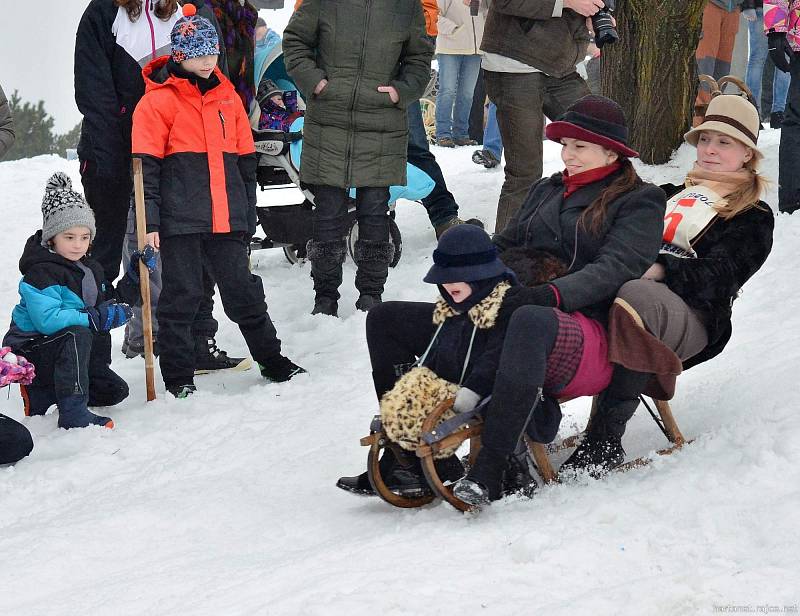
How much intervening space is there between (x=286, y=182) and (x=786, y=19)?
348 centimetres

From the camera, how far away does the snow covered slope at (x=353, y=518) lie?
2.52 m

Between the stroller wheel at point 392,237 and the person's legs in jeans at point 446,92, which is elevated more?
the person's legs in jeans at point 446,92

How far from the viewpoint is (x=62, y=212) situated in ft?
15.0

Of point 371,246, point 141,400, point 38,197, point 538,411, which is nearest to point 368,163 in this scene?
point 371,246

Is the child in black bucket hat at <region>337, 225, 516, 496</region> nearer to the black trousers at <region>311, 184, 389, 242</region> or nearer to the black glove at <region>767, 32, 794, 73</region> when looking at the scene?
the black trousers at <region>311, 184, 389, 242</region>

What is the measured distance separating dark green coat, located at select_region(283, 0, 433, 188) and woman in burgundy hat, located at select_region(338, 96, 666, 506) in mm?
2259

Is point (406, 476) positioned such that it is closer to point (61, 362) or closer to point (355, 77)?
point (61, 362)

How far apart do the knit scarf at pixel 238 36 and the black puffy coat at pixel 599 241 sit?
2804 mm

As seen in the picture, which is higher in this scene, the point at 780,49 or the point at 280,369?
the point at 780,49

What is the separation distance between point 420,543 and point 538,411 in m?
0.62

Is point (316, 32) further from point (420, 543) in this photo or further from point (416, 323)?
point (420, 543)

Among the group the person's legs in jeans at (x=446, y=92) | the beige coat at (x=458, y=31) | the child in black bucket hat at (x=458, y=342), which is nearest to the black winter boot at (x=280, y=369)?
the child in black bucket hat at (x=458, y=342)

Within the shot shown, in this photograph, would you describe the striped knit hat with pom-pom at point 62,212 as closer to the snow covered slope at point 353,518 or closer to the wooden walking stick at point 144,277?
the wooden walking stick at point 144,277

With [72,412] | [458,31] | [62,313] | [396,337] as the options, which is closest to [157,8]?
[62,313]
